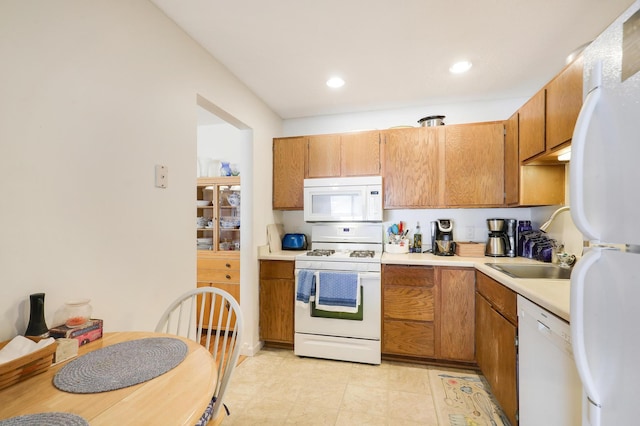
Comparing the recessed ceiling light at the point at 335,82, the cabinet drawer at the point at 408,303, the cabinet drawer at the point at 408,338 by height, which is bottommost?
the cabinet drawer at the point at 408,338

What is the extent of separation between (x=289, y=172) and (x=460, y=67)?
1796 mm

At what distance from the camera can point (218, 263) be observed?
3.05m

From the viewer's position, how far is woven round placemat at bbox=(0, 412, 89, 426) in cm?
59

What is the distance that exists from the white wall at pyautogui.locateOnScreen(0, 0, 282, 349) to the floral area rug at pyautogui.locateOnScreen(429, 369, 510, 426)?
1.88 metres

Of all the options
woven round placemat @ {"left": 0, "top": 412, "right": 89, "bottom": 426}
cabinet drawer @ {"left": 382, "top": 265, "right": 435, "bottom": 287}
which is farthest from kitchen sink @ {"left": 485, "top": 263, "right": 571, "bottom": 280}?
woven round placemat @ {"left": 0, "top": 412, "right": 89, "bottom": 426}

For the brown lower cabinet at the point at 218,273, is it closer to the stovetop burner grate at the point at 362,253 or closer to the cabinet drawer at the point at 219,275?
the cabinet drawer at the point at 219,275

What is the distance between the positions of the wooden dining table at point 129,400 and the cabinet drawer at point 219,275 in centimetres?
218

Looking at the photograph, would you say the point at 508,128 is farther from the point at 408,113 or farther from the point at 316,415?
the point at 316,415

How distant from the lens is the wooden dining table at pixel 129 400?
0.64 metres

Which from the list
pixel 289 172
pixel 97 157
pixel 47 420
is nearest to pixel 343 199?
pixel 289 172

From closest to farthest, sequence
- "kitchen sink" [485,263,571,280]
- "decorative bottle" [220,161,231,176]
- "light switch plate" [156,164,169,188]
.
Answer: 1. "light switch plate" [156,164,169,188]
2. "kitchen sink" [485,263,571,280]
3. "decorative bottle" [220,161,231,176]

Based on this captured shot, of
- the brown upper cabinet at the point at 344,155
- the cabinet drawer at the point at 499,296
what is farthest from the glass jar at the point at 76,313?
the brown upper cabinet at the point at 344,155

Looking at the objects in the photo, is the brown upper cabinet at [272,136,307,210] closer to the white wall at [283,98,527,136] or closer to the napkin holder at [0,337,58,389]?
the white wall at [283,98,527,136]

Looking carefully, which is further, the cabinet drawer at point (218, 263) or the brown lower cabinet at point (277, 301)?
the cabinet drawer at point (218, 263)
